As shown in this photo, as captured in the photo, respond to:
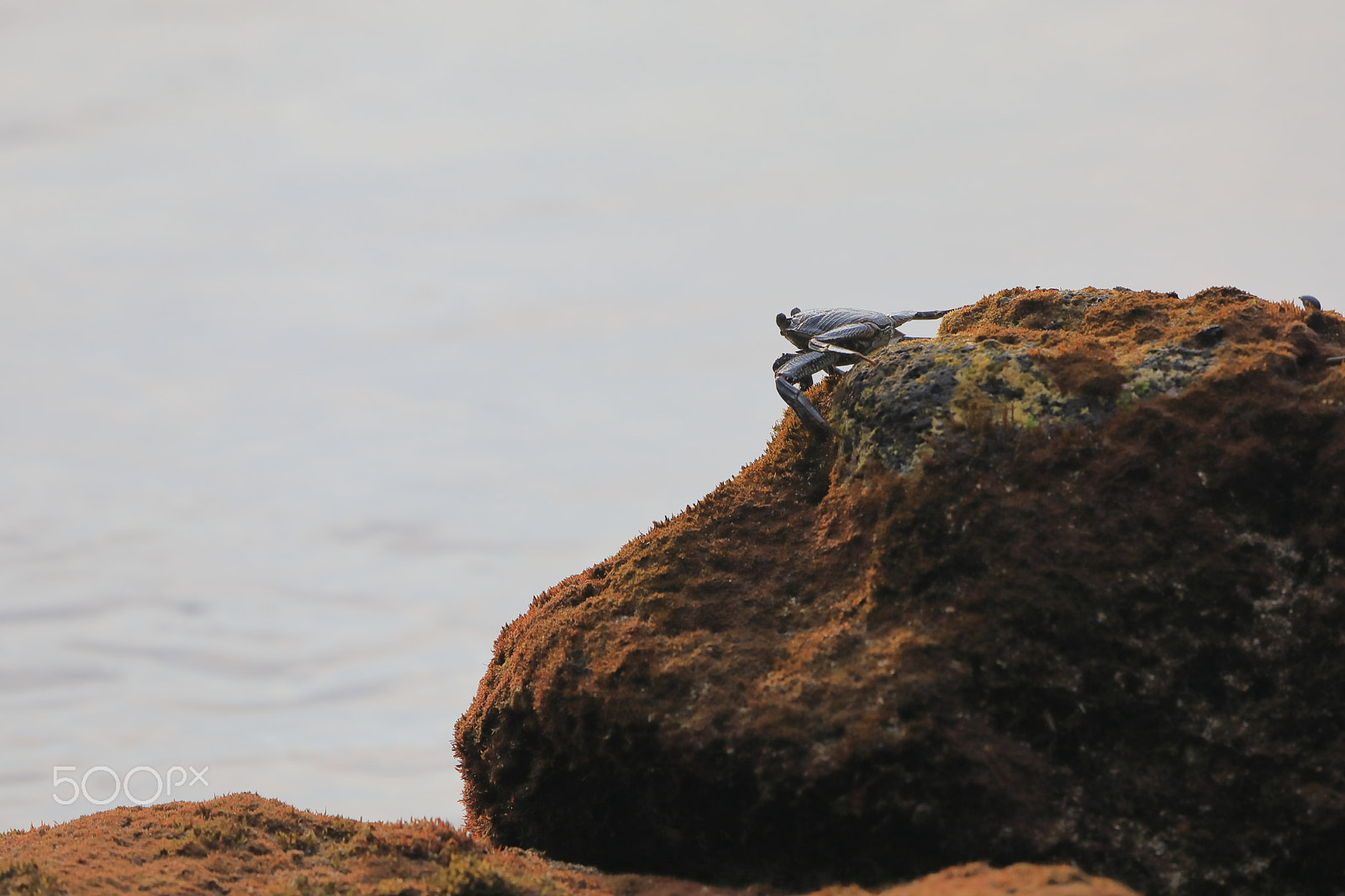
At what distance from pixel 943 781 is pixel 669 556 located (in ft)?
13.0

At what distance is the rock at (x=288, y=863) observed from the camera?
31.9 ft

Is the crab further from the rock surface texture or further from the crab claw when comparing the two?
the rock surface texture

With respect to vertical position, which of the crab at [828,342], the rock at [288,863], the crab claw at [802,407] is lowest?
the rock at [288,863]

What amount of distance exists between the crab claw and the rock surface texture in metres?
0.24

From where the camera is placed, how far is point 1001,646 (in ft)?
30.9

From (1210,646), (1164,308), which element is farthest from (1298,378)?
(1210,646)

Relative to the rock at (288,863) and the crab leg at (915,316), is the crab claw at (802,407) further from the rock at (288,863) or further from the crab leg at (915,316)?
the rock at (288,863)

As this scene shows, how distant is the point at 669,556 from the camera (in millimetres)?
11812

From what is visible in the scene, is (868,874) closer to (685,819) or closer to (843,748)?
(843,748)

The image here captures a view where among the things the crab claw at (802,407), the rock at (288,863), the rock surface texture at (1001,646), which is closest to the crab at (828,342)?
the crab claw at (802,407)

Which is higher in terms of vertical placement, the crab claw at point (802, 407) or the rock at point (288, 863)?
the crab claw at point (802, 407)

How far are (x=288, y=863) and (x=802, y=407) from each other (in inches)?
280

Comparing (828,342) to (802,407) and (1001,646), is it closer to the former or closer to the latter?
(802,407)

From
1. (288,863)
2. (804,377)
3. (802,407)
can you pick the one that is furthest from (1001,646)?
(288,863)
